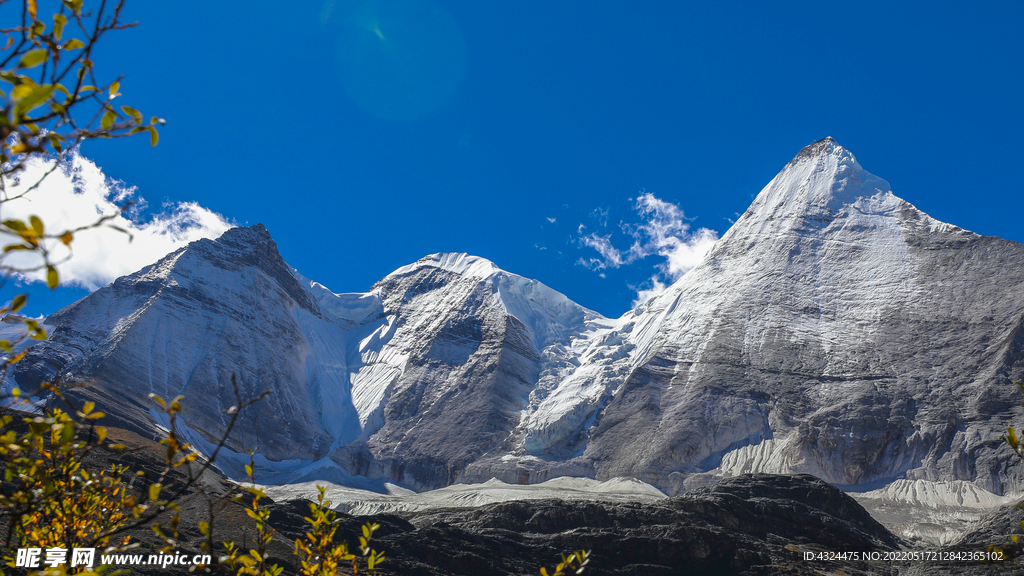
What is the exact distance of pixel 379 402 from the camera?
381 feet

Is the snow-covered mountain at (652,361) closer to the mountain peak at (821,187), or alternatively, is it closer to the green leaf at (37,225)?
the mountain peak at (821,187)

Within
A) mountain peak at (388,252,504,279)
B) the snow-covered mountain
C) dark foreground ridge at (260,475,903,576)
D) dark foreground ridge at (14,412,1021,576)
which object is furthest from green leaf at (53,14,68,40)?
mountain peak at (388,252,504,279)

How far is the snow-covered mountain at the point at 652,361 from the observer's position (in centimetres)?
8194

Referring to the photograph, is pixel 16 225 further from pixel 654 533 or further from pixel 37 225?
pixel 654 533

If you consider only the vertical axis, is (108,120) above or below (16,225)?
above

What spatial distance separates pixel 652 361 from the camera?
336 feet

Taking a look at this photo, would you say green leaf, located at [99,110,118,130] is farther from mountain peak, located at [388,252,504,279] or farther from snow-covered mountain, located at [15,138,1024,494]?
mountain peak, located at [388,252,504,279]

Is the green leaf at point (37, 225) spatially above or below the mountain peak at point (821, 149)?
below

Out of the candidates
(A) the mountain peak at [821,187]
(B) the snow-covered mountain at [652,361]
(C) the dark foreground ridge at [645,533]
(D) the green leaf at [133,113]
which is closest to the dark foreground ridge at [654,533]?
(C) the dark foreground ridge at [645,533]

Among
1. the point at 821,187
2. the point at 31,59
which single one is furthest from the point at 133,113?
the point at 821,187

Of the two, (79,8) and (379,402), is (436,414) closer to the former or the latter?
(379,402)

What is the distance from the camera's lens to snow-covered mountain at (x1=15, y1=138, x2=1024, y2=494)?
81.9 m

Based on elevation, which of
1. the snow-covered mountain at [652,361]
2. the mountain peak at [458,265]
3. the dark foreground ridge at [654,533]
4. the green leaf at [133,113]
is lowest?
the dark foreground ridge at [654,533]

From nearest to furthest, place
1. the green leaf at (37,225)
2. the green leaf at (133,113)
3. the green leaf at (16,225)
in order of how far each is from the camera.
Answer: the green leaf at (16,225) < the green leaf at (37,225) < the green leaf at (133,113)
